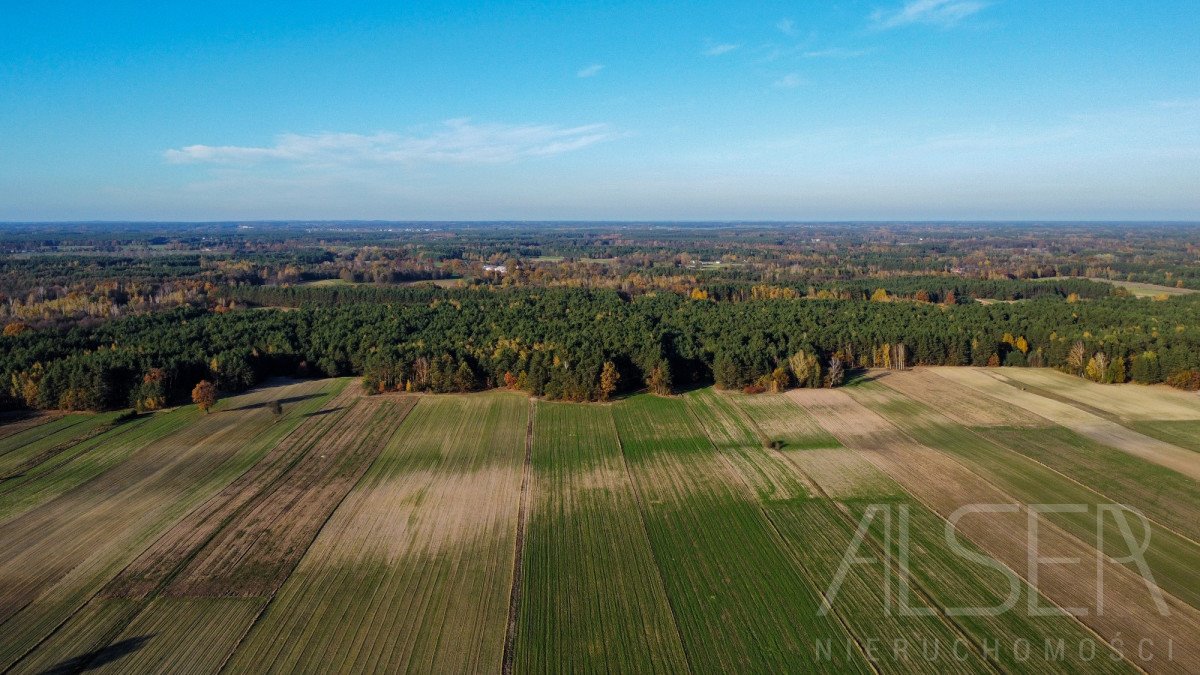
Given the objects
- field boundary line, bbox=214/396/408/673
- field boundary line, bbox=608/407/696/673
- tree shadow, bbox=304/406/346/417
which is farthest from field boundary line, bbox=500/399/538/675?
tree shadow, bbox=304/406/346/417

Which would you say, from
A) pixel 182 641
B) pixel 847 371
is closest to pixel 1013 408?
pixel 847 371

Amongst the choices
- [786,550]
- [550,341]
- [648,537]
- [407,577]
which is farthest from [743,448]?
[550,341]

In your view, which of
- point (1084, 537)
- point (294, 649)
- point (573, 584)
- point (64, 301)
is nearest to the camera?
point (294, 649)

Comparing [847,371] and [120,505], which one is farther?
[847,371]

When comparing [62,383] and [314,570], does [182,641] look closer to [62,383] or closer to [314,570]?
[314,570]

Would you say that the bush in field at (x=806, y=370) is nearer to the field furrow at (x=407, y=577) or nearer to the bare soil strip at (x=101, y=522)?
the field furrow at (x=407, y=577)
